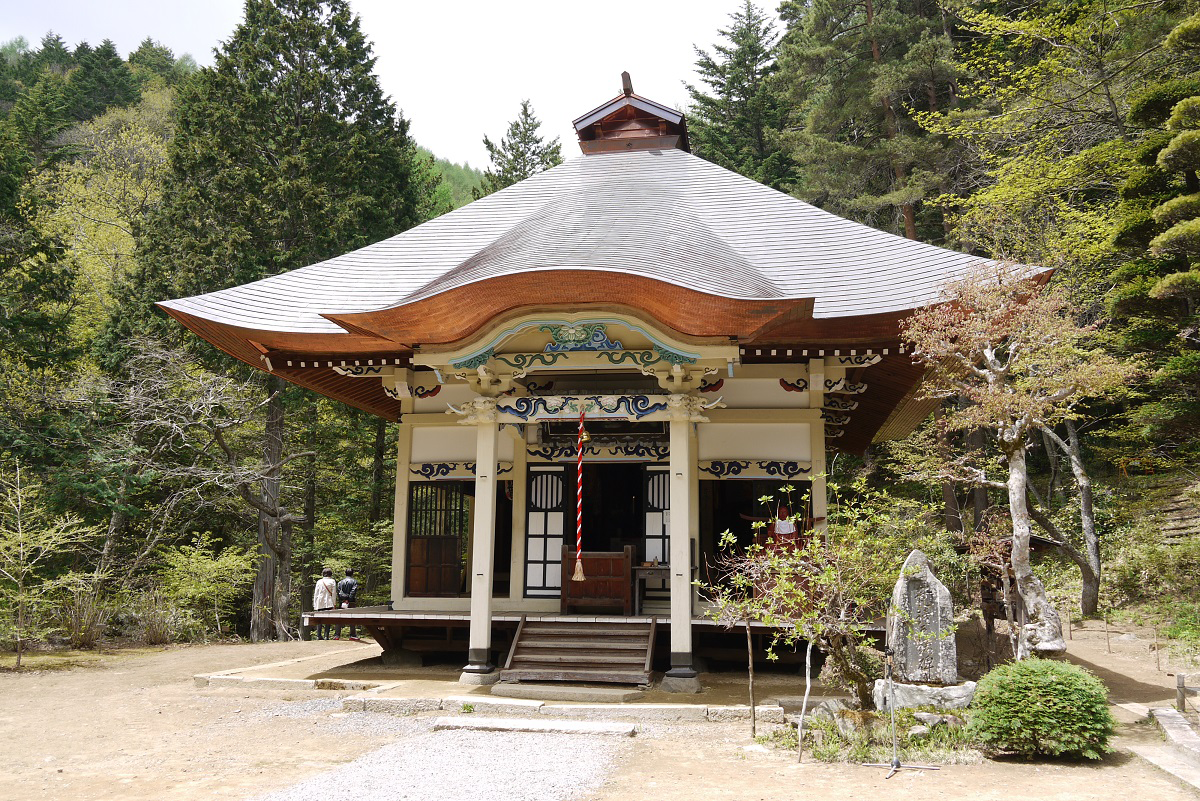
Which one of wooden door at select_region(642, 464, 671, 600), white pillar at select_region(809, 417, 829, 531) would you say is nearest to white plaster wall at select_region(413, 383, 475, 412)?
wooden door at select_region(642, 464, 671, 600)

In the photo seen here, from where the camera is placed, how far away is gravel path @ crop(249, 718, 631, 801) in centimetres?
538

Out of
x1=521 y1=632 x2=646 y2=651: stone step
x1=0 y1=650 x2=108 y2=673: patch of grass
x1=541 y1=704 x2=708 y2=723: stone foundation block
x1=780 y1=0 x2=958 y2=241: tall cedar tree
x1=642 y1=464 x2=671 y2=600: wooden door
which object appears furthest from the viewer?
x1=780 y1=0 x2=958 y2=241: tall cedar tree

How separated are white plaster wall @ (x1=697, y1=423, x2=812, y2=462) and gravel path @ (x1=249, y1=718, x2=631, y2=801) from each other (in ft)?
15.8

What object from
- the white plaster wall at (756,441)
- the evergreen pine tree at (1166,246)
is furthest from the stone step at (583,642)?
the evergreen pine tree at (1166,246)

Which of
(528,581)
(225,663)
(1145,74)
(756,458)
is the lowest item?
(225,663)

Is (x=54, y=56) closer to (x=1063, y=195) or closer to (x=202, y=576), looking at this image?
(x=202, y=576)

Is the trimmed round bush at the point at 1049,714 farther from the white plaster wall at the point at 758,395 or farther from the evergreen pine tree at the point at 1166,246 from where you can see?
the evergreen pine tree at the point at 1166,246

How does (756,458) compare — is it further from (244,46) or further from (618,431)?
(244,46)

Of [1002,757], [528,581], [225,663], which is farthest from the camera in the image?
[225,663]

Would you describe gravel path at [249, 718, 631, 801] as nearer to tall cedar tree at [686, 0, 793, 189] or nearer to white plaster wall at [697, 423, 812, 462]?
white plaster wall at [697, 423, 812, 462]

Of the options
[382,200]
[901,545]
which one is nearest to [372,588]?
[382,200]

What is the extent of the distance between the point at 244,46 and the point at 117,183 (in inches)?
385

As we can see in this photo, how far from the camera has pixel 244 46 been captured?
806 inches

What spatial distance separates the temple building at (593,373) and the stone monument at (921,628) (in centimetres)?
268
